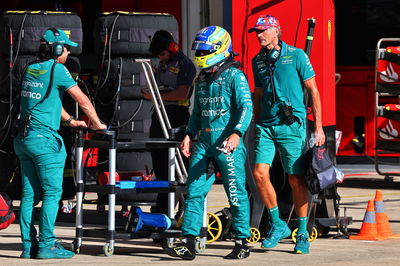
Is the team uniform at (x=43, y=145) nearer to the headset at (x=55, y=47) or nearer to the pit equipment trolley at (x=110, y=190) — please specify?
the headset at (x=55, y=47)

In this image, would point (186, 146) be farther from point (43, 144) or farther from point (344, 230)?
point (344, 230)

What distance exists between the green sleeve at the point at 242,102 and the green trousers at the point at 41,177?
1624 mm

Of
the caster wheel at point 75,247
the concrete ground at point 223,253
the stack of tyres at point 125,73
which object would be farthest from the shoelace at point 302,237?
the stack of tyres at point 125,73

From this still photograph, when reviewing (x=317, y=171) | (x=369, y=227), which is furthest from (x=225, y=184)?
(x=369, y=227)

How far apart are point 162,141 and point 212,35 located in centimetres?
119

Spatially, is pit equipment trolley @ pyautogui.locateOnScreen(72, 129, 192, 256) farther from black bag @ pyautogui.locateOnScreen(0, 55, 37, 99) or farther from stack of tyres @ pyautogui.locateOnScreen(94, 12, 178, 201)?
black bag @ pyautogui.locateOnScreen(0, 55, 37, 99)

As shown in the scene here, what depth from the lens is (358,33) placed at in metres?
23.4

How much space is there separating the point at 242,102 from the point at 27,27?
4765mm

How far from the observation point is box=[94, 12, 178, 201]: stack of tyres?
13.7m

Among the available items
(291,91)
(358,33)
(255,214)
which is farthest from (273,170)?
(358,33)

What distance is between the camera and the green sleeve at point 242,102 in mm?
9688

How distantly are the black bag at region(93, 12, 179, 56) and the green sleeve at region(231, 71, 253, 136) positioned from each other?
13.0 feet

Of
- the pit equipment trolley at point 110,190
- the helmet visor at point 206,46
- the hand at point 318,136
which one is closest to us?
the helmet visor at point 206,46

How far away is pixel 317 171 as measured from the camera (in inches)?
404
